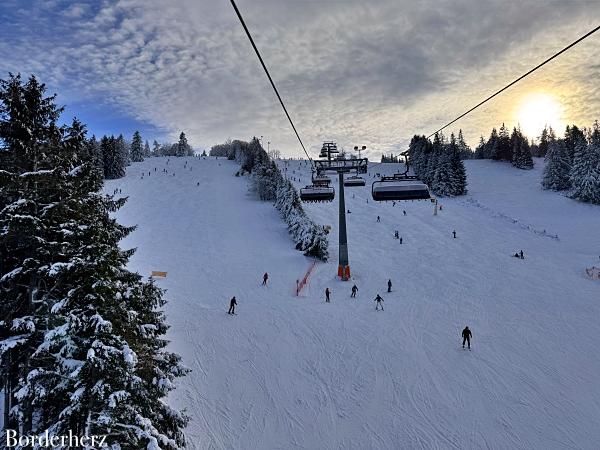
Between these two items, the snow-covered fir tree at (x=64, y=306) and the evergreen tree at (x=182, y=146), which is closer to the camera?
the snow-covered fir tree at (x=64, y=306)

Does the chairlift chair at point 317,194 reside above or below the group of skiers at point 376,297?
above

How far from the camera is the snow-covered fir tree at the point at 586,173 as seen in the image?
58281mm

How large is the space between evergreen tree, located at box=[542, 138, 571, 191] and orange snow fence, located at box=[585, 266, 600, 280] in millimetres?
47809

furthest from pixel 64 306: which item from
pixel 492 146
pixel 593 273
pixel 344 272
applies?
pixel 492 146

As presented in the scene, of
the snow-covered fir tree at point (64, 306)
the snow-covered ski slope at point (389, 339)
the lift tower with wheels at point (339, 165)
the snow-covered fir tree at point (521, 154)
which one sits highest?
the snow-covered fir tree at point (521, 154)

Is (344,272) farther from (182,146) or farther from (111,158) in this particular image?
(182,146)

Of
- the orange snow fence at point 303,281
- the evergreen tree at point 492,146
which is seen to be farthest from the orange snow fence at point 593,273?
the evergreen tree at point 492,146

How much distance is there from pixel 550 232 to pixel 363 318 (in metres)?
39.2

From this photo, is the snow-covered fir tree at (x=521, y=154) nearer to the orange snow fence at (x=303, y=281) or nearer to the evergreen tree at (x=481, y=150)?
the evergreen tree at (x=481, y=150)

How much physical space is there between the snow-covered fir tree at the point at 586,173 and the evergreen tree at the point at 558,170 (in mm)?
6337

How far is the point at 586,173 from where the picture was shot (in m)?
60.3

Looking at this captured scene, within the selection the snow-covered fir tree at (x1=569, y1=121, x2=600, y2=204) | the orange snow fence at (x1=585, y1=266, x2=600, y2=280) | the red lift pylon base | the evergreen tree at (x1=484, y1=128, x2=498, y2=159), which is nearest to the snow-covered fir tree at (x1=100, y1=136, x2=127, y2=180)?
the red lift pylon base

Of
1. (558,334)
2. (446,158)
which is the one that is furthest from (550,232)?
(558,334)

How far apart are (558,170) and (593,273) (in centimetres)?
5118
